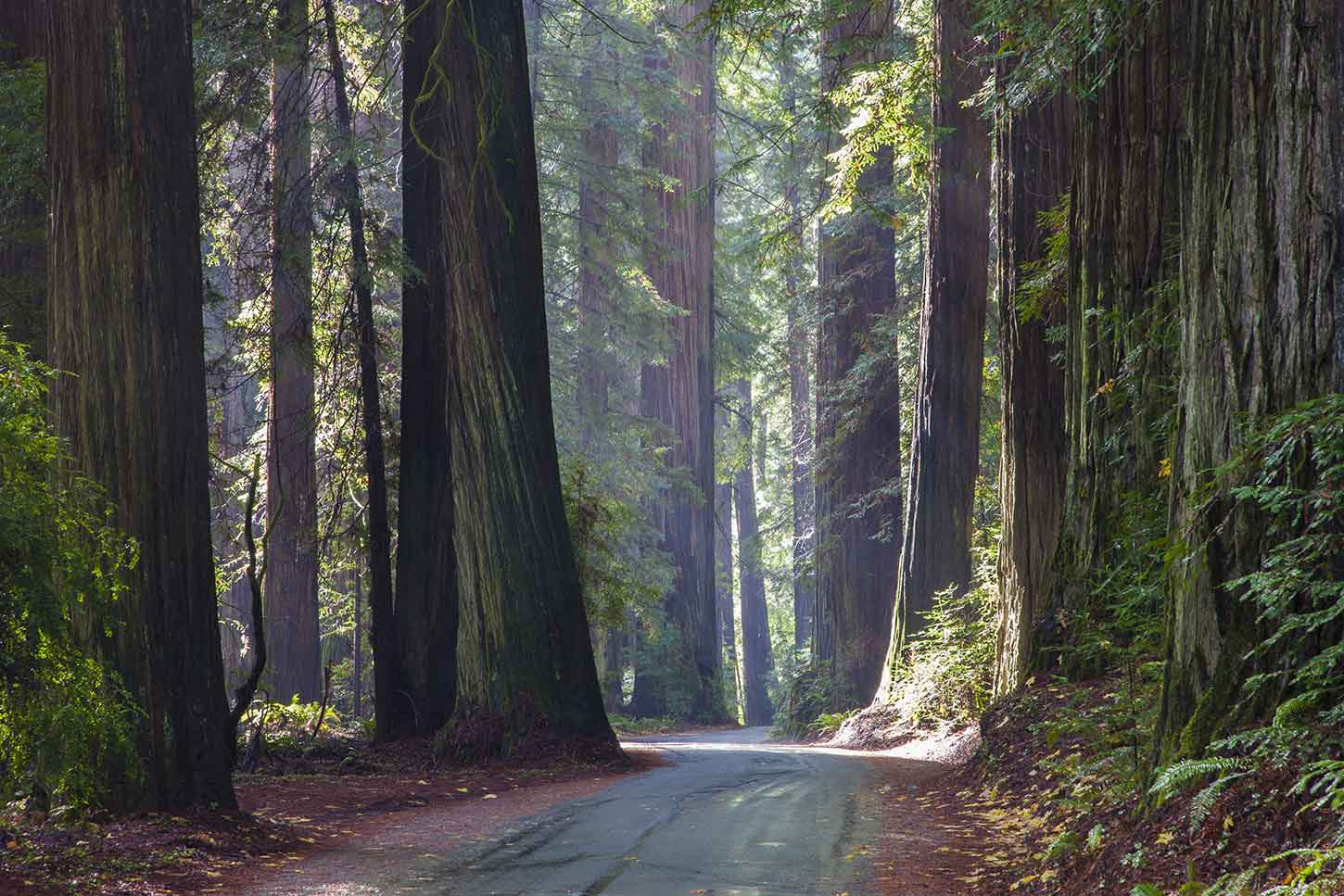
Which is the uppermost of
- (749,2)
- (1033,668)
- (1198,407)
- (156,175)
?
(749,2)

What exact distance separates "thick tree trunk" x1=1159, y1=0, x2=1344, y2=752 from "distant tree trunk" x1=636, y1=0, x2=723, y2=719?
76.1ft

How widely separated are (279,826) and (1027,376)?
22.5ft

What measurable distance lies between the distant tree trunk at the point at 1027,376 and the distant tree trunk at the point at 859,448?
795cm

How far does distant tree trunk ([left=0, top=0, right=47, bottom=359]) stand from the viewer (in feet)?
32.6

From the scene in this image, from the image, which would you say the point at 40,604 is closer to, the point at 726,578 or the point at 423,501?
the point at 423,501

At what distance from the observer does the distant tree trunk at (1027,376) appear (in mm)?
9875

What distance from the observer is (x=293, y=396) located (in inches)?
754

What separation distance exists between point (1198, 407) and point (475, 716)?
25.3 ft

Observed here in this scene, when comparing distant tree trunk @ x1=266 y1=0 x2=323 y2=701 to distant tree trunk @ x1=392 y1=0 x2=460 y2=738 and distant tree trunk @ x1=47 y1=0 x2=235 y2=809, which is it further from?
distant tree trunk @ x1=47 y1=0 x2=235 y2=809

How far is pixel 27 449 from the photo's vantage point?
5.05 meters

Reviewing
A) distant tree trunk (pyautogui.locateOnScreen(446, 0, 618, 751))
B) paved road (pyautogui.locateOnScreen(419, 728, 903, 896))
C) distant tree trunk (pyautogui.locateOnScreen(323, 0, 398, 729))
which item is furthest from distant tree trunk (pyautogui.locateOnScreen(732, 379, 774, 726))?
paved road (pyautogui.locateOnScreen(419, 728, 903, 896))

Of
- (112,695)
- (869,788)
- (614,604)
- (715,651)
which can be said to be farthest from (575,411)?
(112,695)

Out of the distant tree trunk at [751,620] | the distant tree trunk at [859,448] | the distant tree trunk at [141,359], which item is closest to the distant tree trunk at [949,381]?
the distant tree trunk at [859,448]

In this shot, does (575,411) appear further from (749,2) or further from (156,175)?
(156,175)
